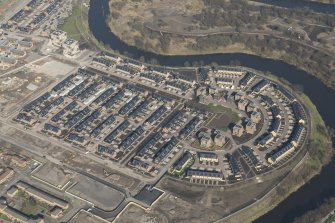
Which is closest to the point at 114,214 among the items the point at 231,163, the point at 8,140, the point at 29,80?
the point at 231,163

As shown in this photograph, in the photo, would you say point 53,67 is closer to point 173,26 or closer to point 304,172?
point 173,26

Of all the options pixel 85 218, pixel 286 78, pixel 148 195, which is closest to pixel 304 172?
pixel 148 195

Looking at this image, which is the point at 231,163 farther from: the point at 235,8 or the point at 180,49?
the point at 235,8

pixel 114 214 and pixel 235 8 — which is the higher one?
pixel 235 8

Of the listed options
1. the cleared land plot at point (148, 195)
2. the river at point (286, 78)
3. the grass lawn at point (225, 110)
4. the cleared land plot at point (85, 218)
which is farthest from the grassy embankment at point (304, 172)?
the cleared land plot at point (85, 218)

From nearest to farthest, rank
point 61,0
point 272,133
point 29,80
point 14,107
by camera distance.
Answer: point 272,133
point 14,107
point 29,80
point 61,0
